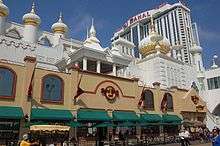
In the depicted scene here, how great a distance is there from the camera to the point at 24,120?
2277 cm

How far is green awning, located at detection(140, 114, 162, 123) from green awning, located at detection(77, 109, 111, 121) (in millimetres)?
4608

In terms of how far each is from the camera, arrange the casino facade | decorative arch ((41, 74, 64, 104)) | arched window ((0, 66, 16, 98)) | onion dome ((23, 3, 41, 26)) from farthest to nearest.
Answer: onion dome ((23, 3, 41, 26)) < decorative arch ((41, 74, 64, 104)) < the casino facade < arched window ((0, 66, 16, 98))

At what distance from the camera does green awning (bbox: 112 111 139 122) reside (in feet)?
92.7

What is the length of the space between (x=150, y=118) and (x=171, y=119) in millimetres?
4224

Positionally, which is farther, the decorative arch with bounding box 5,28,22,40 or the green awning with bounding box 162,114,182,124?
the decorative arch with bounding box 5,28,22,40

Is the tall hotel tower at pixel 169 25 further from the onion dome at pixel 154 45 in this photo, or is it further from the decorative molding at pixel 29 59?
the decorative molding at pixel 29 59

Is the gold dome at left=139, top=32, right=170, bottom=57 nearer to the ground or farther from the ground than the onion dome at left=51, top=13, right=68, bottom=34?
nearer to the ground

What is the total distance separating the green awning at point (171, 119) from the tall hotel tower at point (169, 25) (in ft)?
323

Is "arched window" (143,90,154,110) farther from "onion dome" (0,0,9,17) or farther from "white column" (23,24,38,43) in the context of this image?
"onion dome" (0,0,9,17)

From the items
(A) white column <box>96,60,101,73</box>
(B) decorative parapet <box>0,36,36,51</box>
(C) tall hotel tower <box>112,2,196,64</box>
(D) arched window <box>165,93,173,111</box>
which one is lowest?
(D) arched window <box>165,93,173,111</box>

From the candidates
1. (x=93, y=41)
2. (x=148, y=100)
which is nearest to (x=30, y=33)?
(x=93, y=41)

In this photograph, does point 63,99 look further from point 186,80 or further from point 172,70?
point 186,80

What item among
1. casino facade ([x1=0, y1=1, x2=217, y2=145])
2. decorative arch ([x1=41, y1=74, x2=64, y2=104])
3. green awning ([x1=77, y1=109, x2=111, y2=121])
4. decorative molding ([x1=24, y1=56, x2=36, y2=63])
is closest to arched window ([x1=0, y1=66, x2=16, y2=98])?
casino facade ([x1=0, y1=1, x2=217, y2=145])

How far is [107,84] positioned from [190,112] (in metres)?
15.0
